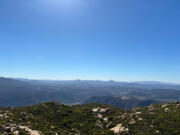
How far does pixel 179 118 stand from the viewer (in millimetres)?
24547

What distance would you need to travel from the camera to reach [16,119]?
92.7 ft

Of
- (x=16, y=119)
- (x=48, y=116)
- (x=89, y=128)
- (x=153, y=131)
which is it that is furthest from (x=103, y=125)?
(x=16, y=119)

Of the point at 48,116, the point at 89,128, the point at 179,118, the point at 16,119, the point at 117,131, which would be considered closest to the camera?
the point at 117,131

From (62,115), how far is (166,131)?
940 inches

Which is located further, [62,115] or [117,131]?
[62,115]

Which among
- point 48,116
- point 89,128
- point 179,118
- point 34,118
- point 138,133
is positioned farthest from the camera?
point 48,116

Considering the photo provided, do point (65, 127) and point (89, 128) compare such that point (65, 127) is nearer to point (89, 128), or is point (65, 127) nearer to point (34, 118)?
point (89, 128)

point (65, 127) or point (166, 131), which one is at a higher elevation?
point (166, 131)

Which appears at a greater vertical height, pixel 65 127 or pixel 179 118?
pixel 179 118

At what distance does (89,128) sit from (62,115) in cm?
1116

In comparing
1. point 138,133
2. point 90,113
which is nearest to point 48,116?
point 90,113

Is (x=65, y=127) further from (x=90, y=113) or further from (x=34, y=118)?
(x=90, y=113)

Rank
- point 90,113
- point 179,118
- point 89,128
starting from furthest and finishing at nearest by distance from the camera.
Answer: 1. point 90,113
2. point 89,128
3. point 179,118

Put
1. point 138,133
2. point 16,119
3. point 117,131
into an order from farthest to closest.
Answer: point 16,119 < point 117,131 < point 138,133
